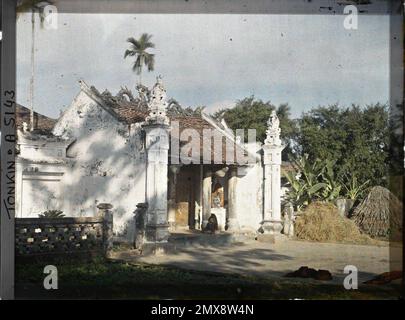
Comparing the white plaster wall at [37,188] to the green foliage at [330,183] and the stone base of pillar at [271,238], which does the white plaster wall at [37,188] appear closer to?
the stone base of pillar at [271,238]

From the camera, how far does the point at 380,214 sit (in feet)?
23.8

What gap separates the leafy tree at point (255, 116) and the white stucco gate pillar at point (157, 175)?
2.23 ft

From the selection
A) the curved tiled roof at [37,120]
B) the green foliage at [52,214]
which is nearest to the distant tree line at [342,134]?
the curved tiled roof at [37,120]

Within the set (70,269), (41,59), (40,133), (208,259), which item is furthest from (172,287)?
(41,59)

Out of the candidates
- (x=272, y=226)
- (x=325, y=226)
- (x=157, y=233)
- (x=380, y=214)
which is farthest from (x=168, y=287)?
(x=380, y=214)

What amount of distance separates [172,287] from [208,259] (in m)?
0.57

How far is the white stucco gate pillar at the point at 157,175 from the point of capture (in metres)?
7.38

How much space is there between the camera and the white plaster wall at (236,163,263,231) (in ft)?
24.9

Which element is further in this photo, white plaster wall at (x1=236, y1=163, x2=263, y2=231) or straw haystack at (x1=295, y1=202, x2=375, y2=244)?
white plaster wall at (x1=236, y1=163, x2=263, y2=231)

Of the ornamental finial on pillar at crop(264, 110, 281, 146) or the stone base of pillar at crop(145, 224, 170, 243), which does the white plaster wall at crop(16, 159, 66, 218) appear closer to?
the stone base of pillar at crop(145, 224, 170, 243)

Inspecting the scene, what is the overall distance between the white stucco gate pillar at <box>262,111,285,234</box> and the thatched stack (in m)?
0.91

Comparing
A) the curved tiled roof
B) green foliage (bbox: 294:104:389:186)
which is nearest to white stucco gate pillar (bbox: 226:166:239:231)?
green foliage (bbox: 294:104:389:186)

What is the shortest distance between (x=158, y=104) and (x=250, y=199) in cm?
156
